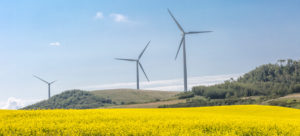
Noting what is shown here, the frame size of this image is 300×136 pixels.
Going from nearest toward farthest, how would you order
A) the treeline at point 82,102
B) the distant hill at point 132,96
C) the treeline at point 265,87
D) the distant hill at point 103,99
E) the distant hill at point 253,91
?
the distant hill at point 253,91 → the treeline at point 265,87 → the treeline at point 82,102 → the distant hill at point 103,99 → the distant hill at point 132,96

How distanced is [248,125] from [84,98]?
177 m

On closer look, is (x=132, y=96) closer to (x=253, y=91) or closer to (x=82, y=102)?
(x=82, y=102)

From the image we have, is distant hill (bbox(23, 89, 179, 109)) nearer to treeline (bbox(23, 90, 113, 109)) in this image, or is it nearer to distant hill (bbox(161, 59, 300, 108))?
treeline (bbox(23, 90, 113, 109))

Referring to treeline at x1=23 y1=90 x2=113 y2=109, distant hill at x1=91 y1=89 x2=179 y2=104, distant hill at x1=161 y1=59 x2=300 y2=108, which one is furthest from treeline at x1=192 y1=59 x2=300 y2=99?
treeline at x1=23 y1=90 x2=113 y2=109

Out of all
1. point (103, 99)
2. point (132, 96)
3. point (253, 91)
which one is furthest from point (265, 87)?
point (103, 99)

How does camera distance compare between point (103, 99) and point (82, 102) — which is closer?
point (103, 99)

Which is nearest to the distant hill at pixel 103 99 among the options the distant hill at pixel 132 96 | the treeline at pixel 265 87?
the distant hill at pixel 132 96

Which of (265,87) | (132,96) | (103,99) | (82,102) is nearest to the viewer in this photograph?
(265,87)

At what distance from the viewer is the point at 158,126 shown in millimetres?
20094

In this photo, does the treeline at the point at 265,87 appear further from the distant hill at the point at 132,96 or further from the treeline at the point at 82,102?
the treeline at the point at 82,102

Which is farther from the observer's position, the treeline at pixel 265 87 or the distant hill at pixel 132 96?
the distant hill at pixel 132 96

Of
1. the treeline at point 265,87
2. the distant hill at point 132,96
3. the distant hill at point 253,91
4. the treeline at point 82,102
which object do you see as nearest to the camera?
the distant hill at point 253,91

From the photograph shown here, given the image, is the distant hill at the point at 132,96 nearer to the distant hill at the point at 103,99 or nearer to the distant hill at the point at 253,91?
the distant hill at the point at 103,99

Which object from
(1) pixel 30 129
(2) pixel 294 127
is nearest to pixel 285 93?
(2) pixel 294 127
